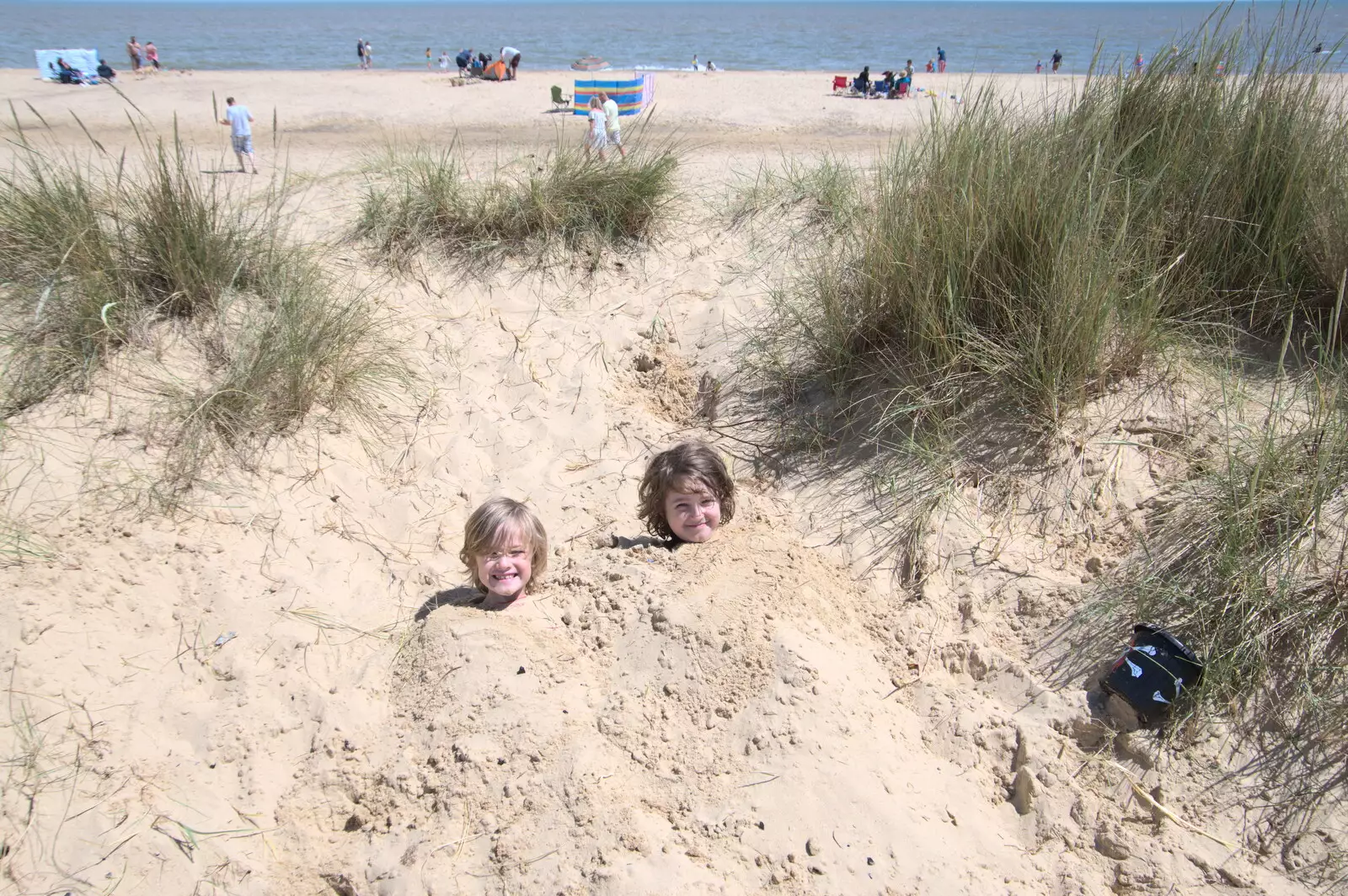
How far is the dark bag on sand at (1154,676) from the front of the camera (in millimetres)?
2631

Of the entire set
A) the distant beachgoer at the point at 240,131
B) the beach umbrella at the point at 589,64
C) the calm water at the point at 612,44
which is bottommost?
the distant beachgoer at the point at 240,131

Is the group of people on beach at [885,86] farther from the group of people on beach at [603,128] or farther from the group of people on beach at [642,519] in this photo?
the group of people on beach at [642,519]

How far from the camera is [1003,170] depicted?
12.6ft

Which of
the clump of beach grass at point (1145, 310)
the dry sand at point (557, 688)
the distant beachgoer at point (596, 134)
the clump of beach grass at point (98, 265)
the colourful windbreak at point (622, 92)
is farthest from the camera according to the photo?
the colourful windbreak at point (622, 92)

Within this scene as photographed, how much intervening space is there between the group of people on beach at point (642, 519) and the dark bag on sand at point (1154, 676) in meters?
1.55

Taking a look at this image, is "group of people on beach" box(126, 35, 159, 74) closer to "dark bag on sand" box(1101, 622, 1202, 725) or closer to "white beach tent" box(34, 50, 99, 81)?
"white beach tent" box(34, 50, 99, 81)

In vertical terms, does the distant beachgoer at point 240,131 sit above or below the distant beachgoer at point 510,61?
below

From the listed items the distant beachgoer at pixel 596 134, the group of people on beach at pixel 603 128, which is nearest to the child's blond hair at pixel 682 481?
the distant beachgoer at pixel 596 134

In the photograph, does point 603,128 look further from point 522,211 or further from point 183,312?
point 183,312

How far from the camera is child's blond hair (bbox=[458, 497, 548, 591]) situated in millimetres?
3193

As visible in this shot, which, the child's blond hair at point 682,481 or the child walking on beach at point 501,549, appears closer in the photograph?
the child walking on beach at point 501,549

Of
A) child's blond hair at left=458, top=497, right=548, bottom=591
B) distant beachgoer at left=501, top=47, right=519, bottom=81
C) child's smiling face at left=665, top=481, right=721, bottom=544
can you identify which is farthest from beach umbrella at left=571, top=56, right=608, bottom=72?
child's blond hair at left=458, top=497, right=548, bottom=591

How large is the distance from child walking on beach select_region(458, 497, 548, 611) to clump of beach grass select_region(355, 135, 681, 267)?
8.76 feet

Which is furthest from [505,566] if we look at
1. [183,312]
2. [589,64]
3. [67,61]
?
[67,61]
